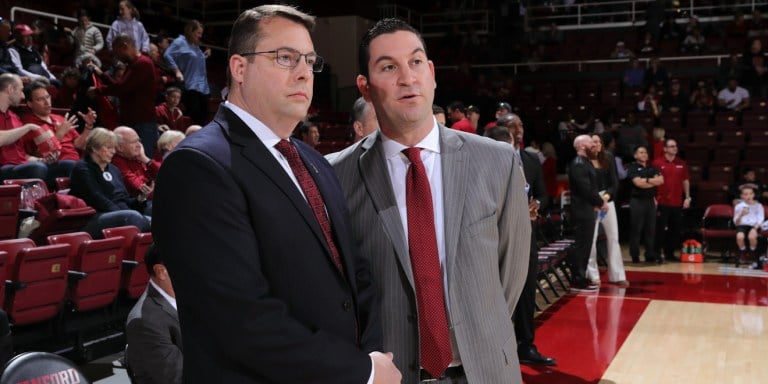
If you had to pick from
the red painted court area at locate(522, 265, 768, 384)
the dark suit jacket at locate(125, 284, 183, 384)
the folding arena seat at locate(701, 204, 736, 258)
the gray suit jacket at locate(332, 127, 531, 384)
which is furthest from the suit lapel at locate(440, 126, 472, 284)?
the folding arena seat at locate(701, 204, 736, 258)

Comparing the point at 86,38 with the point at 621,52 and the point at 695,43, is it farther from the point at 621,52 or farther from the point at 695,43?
the point at 695,43

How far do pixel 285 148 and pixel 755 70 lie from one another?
13990 mm

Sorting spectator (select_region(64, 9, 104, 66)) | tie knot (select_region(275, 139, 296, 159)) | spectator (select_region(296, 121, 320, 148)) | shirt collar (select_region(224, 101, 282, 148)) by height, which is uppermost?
spectator (select_region(64, 9, 104, 66))

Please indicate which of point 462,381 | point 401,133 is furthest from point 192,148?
point 462,381

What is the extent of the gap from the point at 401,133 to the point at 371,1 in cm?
1580

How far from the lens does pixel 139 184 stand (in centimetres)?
645

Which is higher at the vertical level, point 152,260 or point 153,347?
point 152,260

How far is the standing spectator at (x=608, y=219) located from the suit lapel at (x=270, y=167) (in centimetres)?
712

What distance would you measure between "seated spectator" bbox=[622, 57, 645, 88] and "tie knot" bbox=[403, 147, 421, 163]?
539 inches

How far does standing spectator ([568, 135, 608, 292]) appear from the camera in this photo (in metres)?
7.90

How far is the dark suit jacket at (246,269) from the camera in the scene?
1.42m

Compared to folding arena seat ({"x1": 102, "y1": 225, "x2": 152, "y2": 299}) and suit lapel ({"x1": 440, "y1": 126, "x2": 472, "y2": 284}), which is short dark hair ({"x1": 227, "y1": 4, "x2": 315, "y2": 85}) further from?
folding arena seat ({"x1": 102, "y1": 225, "x2": 152, "y2": 299})

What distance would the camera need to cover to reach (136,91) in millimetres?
7074

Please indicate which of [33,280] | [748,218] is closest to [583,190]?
[748,218]
